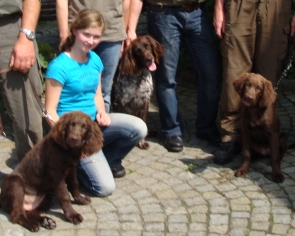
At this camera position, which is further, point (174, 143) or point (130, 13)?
point (174, 143)

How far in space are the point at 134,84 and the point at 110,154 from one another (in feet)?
3.49

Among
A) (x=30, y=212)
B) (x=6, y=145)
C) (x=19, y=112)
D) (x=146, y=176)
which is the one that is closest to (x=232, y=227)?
(x=146, y=176)

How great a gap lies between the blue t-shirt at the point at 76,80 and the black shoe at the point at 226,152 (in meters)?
1.35

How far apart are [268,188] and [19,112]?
7.49ft

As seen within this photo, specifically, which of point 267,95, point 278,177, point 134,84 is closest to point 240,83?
point 267,95

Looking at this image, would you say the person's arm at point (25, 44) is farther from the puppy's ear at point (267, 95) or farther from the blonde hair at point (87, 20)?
the puppy's ear at point (267, 95)

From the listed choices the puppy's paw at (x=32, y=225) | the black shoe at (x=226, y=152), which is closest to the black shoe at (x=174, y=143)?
the black shoe at (x=226, y=152)

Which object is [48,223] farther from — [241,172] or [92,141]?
[241,172]

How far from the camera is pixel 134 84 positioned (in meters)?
6.10

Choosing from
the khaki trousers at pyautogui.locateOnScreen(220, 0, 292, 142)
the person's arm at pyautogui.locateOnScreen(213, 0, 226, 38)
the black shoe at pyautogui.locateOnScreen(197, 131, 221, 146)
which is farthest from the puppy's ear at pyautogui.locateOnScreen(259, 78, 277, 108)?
the black shoe at pyautogui.locateOnScreen(197, 131, 221, 146)

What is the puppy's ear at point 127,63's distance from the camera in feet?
19.1

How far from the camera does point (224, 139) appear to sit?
5.76m

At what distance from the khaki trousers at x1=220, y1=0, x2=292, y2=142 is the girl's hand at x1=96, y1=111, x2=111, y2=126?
4.25 feet

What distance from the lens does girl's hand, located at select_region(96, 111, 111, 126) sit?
5.02 metres
